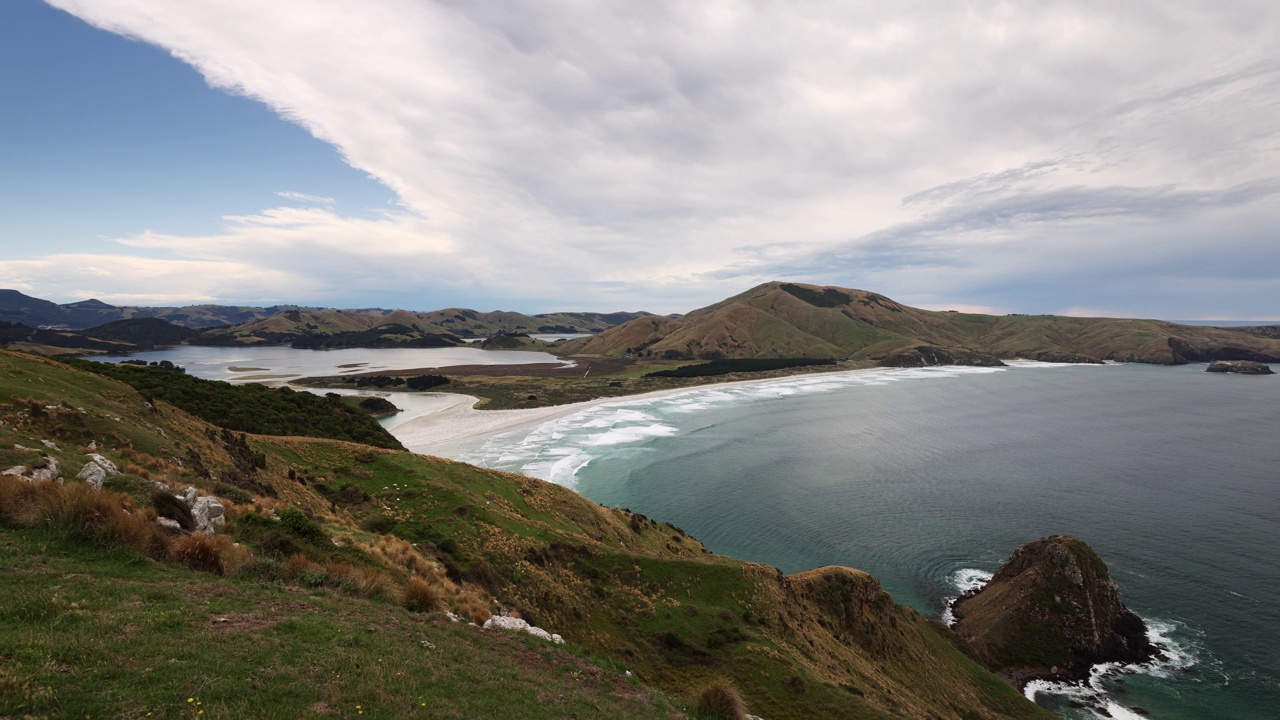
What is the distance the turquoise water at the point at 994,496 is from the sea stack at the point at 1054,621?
173 cm

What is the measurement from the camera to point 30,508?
1310cm

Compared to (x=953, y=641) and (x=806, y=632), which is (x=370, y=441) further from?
(x=953, y=641)

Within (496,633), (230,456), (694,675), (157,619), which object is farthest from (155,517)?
(694,675)

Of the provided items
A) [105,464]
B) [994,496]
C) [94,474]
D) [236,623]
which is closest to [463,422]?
[105,464]

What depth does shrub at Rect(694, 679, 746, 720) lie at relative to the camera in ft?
52.6

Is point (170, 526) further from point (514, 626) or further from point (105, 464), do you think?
point (514, 626)

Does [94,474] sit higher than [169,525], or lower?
higher

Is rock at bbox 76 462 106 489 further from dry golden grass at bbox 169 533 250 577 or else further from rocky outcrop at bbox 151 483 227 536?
dry golden grass at bbox 169 533 250 577

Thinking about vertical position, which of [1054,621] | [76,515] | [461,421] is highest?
[76,515]

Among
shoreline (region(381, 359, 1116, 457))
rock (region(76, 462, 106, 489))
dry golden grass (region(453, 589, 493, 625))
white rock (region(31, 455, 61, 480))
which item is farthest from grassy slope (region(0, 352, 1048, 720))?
shoreline (region(381, 359, 1116, 457))

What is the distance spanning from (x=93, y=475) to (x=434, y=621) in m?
11.6

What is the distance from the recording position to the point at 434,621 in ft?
51.6

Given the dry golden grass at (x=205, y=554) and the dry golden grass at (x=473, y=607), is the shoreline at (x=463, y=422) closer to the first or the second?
the dry golden grass at (x=473, y=607)

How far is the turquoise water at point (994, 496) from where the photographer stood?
3634 cm
